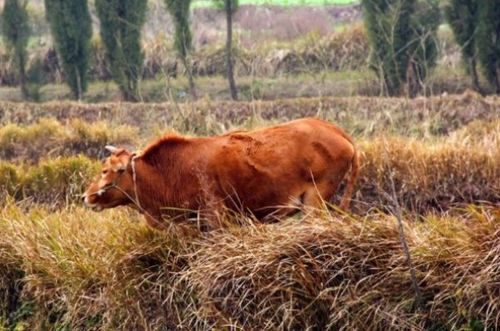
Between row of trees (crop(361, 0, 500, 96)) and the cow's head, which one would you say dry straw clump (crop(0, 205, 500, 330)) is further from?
row of trees (crop(361, 0, 500, 96))

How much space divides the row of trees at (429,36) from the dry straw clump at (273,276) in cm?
1798

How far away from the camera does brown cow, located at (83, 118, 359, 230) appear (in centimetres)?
997

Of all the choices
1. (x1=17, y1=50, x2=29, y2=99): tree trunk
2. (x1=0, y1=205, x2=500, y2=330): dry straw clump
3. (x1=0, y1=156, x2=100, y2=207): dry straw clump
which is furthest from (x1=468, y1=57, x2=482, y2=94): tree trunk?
(x1=0, y1=205, x2=500, y2=330): dry straw clump

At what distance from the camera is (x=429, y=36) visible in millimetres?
27609

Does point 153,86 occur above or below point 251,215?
below

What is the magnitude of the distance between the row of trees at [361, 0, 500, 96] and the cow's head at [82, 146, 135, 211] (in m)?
17.8

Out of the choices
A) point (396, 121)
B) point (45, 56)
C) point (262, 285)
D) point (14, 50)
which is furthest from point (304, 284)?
point (45, 56)

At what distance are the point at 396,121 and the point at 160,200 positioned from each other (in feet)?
30.5

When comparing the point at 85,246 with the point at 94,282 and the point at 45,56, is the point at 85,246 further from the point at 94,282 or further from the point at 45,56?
the point at 45,56

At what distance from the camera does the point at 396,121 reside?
18.7 meters

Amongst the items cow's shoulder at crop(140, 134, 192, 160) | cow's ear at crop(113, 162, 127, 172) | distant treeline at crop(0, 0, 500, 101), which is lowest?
distant treeline at crop(0, 0, 500, 101)

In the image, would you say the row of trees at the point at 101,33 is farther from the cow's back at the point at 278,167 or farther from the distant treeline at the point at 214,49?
the cow's back at the point at 278,167

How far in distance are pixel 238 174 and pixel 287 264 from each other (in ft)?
4.10

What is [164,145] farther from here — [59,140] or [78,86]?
[78,86]
